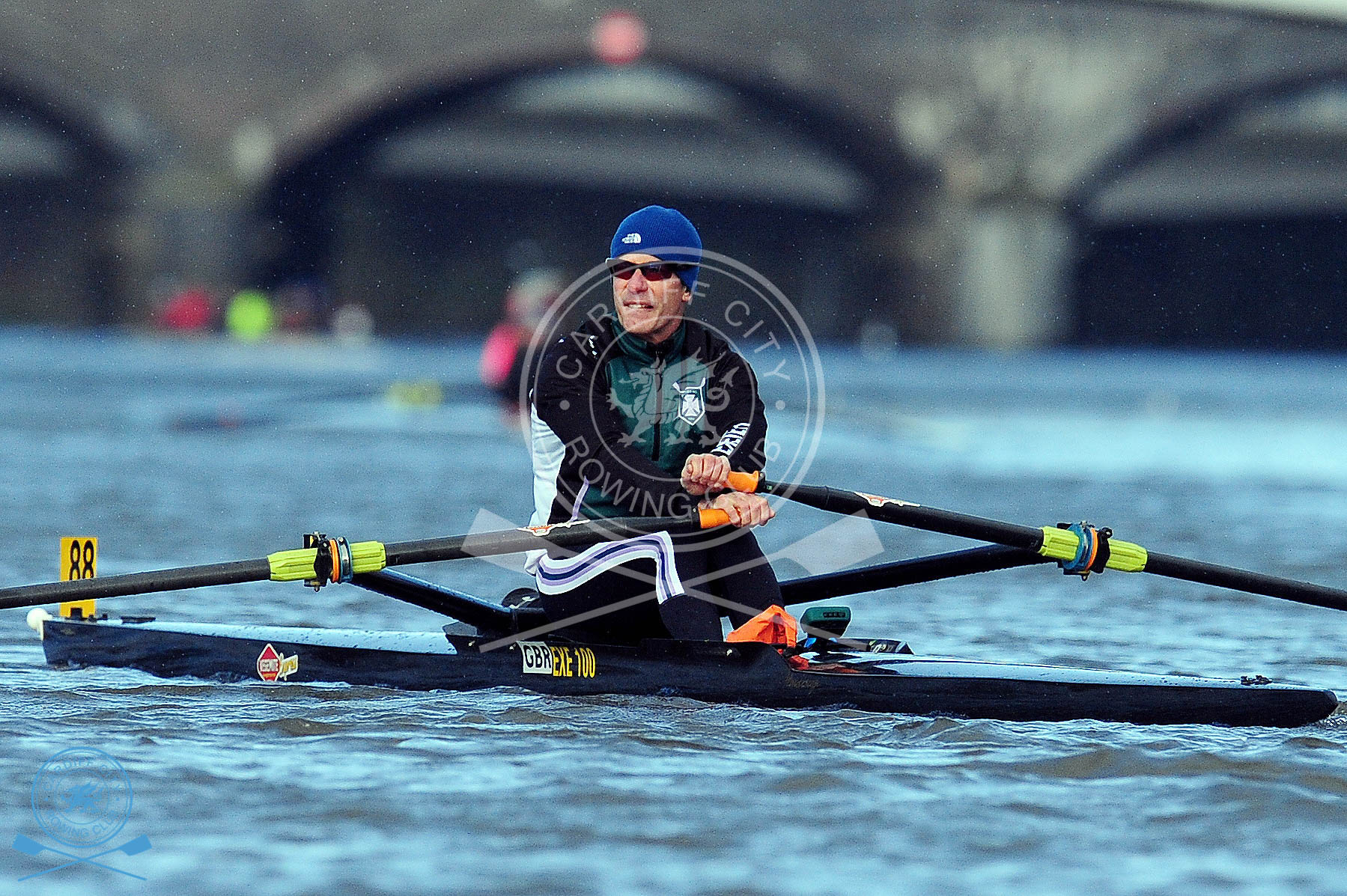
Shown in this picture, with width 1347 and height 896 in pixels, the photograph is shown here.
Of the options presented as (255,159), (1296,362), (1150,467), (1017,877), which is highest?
(255,159)

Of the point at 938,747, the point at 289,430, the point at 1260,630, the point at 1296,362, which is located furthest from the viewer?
the point at 1296,362

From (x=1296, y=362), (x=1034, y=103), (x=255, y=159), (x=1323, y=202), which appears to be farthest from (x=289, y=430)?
(x=1323, y=202)

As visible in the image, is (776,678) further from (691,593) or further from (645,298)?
(645,298)

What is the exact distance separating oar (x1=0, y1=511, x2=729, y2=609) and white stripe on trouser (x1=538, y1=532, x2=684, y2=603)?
4 cm

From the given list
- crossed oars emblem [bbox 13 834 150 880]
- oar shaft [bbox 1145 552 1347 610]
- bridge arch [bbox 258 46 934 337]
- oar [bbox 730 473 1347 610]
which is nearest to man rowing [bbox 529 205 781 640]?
oar [bbox 730 473 1347 610]

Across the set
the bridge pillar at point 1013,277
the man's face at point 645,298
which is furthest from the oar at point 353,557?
the bridge pillar at point 1013,277

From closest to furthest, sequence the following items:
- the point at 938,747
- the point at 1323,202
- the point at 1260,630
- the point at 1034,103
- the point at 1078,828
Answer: the point at 1078,828
the point at 938,747
the point at 1260,630
the point at 1034,103
the point at 1323,202

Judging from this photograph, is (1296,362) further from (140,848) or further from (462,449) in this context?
(140,848)

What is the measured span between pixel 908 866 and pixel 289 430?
14418 millimetres

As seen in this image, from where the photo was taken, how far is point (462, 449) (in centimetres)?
1631

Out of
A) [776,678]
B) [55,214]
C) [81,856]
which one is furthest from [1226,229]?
[81,856]

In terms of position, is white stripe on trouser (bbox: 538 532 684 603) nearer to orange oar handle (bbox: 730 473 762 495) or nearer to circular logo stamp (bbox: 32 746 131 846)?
orange oar handle (bbox: 730 473 762 495)

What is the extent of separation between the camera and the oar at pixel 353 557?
5.74 meters

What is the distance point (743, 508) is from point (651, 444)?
406 mm
